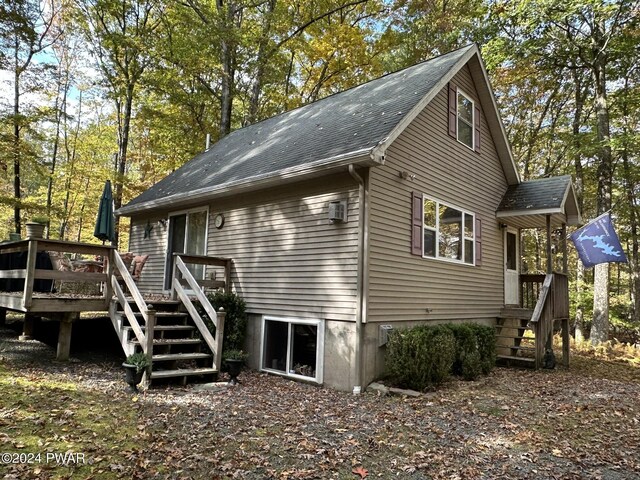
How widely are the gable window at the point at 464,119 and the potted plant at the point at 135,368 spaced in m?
7.39

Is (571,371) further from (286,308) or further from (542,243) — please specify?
(542,243)

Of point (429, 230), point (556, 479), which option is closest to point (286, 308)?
point (429, 230)

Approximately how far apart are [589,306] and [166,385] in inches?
699

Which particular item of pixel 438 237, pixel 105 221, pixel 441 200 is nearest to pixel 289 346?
pixel 438 237

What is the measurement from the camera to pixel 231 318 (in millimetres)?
8156

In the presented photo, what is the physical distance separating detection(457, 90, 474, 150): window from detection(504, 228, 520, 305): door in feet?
9.29

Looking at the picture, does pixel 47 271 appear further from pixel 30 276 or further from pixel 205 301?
pixel 205 301

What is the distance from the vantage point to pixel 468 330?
8055 mm

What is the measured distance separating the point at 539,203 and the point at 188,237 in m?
8.30

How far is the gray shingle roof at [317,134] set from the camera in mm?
7610

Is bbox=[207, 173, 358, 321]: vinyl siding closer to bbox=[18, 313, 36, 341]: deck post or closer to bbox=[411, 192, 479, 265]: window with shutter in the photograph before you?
bbox=[411, 192, 479, 265]: window with shutter

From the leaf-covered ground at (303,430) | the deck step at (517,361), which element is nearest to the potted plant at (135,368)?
the leaf-covered ground at (303,430)

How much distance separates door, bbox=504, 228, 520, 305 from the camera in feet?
37.6

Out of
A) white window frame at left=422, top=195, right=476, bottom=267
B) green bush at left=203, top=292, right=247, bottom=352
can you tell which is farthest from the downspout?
green bush at left=203, top=292, right=247, bottom=352
